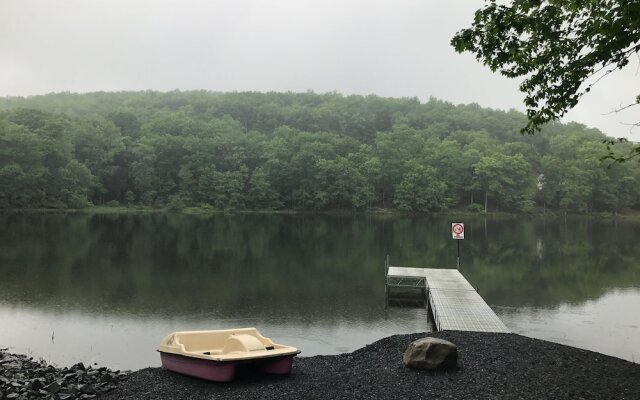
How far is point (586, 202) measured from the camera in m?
82.2

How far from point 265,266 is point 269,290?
6.28m

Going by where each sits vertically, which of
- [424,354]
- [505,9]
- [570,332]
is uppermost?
[505,9]

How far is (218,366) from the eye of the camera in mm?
9594

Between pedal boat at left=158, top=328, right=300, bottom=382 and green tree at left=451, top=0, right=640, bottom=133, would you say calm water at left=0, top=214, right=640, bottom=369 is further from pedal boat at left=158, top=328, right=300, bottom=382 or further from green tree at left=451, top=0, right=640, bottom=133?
green tree at left=451, top=0, right=640, bottom=133

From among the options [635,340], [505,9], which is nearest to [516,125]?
[635,340]

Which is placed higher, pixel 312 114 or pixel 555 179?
pixel 312 114

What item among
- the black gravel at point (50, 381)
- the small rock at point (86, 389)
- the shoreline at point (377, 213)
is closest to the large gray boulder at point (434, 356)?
the black gravel at point (50, 381)

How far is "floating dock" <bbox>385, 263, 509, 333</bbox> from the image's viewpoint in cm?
1427

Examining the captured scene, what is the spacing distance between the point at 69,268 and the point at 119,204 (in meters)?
53.2

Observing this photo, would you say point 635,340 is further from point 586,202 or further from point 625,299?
point 586,202

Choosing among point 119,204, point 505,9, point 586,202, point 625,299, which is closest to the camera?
point 505,9

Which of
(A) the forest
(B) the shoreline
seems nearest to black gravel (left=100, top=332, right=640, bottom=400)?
(B) the shoreline

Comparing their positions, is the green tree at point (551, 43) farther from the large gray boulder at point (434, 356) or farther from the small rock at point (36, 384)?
the small rock at point (36, 384)

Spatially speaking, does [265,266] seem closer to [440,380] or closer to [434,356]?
[434,356]
